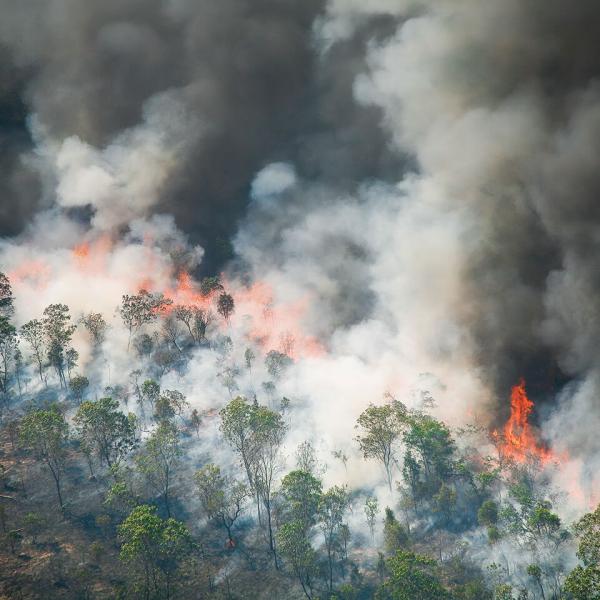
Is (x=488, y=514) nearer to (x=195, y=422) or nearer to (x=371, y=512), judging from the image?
(x=371, y=512)

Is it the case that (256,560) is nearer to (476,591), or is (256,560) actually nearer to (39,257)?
(476,591)

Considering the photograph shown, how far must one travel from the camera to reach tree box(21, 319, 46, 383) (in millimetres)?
122875

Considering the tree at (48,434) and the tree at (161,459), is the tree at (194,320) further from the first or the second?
the tree at (48,434)

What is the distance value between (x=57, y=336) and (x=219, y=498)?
62535mm

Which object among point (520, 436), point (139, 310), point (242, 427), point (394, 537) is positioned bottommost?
point (394, 537)

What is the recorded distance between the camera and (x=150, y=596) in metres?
75.6

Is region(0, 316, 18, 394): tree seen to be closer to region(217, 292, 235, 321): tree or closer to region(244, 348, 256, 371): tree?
region(217, 292, 235, 321): tree

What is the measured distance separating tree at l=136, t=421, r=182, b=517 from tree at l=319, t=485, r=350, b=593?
27670 mm

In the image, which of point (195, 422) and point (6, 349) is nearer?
point (195, 422)

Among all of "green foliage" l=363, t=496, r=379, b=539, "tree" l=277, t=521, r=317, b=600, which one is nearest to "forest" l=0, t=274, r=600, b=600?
"tree" l=277, t=521, r=317, b=600

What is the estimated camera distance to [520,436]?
361 ft

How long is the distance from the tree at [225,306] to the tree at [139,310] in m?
14.5

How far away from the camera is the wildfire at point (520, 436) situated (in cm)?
10456

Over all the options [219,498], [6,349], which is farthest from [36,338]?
[219,498]
